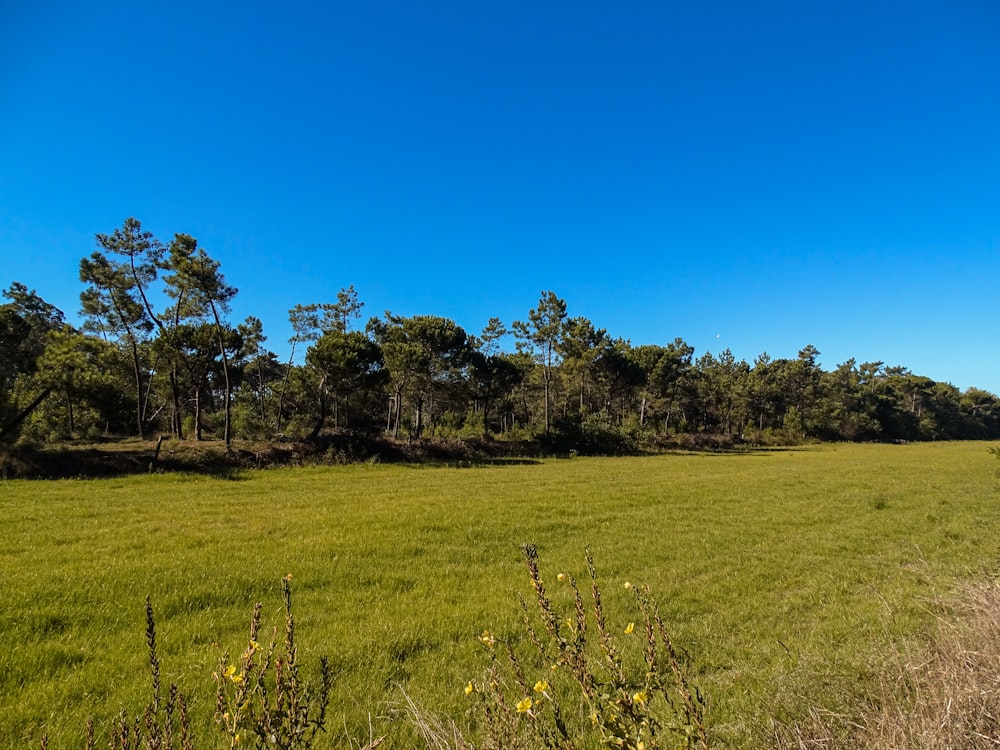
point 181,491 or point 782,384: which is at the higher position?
point 782,384

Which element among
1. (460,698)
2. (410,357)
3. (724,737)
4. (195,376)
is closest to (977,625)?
(724,737)

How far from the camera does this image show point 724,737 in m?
3.45

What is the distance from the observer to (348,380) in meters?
33.1

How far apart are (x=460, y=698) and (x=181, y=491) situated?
1635 centimetres

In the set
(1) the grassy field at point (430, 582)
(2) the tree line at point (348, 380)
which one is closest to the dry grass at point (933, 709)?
(1) the grassy field at point (430, 582)

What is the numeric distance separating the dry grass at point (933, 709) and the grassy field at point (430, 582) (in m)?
0.35

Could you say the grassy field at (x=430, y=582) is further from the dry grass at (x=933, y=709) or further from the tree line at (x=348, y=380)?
the tree line at (x=348, y=380)

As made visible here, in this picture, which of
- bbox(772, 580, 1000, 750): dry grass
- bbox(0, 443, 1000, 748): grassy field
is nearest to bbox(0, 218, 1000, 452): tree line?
bbox(0, 443, 1000, 748): grassy field

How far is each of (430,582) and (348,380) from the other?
27.6 meters

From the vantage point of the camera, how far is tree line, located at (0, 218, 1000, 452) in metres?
29.0

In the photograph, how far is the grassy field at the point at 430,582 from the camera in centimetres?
427

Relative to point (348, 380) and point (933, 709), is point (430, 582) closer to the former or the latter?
point (933, 709)

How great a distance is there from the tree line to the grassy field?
15.5m

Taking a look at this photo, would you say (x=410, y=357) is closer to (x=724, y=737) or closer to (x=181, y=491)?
(x=181, y=491)
